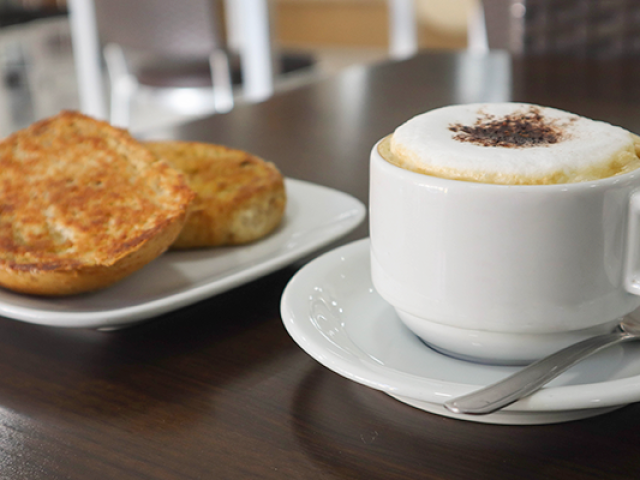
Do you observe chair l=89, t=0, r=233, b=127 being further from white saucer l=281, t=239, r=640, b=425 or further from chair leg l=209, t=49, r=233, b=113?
white saucer l=281, t=239, r=640, b=425

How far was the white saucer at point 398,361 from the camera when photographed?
282 millimetres

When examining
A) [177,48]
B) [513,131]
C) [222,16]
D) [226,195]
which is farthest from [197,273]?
[222,16]

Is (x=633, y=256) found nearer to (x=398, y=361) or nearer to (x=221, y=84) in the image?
(x=398, y=361)

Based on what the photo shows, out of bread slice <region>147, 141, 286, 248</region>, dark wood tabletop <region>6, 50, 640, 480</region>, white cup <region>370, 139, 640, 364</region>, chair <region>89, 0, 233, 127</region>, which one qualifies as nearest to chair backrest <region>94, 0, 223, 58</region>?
chair <region>89, 0, 233, 127</region>

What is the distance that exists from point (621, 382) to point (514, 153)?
0.11 m

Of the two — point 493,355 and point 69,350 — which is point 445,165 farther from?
point 69,350

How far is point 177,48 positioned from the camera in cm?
248

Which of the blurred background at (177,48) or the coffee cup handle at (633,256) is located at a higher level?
the coffee cup handle at (633,256)

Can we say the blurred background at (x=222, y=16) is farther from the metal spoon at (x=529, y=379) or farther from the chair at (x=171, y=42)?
the metal spoon at (x=529, y=379)

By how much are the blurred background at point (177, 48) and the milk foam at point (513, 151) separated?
1.06 m

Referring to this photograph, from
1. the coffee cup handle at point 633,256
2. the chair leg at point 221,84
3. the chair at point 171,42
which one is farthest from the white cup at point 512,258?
the chair leg at point 221,84

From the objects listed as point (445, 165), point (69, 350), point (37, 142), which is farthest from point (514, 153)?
point (37, 142)

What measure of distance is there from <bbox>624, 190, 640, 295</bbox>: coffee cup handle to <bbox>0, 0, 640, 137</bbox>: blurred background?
3.73 ft

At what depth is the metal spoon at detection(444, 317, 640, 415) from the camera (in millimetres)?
272
